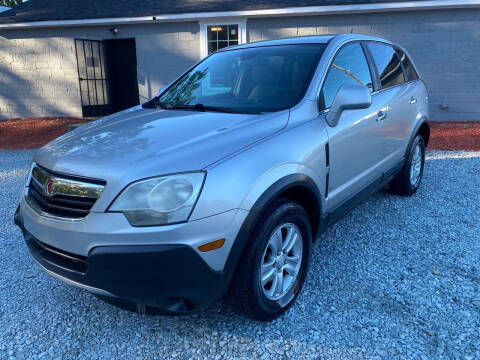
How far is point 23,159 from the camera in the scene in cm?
743

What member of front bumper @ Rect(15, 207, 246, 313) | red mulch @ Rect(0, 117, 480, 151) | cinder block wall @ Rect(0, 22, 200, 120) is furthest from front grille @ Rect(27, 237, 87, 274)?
cinder block wall @ Rect(0, 22, 200, 120)

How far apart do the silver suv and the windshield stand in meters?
0.01

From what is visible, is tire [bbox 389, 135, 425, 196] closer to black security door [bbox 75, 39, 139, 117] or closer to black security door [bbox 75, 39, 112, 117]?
black security door [bbox 75, 39, 139, 117]

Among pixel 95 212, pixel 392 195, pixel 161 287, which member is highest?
pixel 95 212

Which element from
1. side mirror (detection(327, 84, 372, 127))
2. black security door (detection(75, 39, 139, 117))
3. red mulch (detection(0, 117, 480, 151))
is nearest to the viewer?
side mirror (detection(327, 84, 372, 127))

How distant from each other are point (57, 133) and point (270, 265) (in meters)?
9.27

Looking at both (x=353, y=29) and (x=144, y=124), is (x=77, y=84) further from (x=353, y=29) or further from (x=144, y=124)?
(x=144, y=124)

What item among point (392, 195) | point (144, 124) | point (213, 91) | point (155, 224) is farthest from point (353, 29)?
point (155, 224)

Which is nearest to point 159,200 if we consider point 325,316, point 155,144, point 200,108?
point 155,144

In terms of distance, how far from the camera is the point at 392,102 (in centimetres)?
382

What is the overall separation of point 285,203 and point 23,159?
267 inches

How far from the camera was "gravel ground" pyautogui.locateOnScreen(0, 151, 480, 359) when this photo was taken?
7.43 feet

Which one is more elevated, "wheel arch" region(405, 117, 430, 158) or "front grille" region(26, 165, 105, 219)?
"front grille" region(26, 165, 105, 219)

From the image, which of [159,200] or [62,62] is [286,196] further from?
[62,62]
